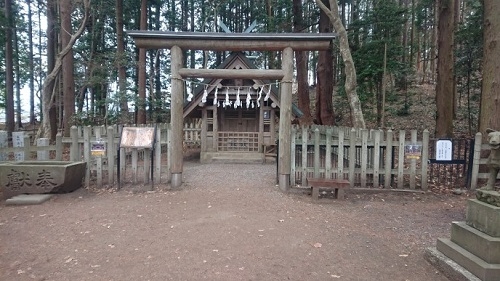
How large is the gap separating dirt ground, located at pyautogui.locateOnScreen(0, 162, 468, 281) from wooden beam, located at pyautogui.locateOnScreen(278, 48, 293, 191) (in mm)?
496

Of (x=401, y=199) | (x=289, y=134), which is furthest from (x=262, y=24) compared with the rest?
(x=401, y=199)

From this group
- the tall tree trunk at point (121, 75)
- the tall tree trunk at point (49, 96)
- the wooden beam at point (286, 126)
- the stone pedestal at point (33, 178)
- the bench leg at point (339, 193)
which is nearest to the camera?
the stone pedestal at point (33, 178)

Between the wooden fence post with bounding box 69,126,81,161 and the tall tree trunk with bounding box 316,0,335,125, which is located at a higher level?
the tall tree trunk with bounding box 316,0,335,125

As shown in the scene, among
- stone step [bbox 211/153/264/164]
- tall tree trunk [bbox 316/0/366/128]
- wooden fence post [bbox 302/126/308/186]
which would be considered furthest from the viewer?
stone step [bbox 211/153/264/164]

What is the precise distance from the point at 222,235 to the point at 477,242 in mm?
3381

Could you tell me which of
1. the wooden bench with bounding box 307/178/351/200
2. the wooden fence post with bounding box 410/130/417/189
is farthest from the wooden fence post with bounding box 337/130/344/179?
the wooden fence post with bounding box 410/130/417/189

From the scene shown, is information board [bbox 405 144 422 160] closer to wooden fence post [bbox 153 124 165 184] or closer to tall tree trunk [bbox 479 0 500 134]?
tall tree trunk [bbox 479 0 500 134]

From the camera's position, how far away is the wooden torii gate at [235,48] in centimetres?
762

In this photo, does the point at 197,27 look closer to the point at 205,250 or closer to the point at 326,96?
the point at 326,96

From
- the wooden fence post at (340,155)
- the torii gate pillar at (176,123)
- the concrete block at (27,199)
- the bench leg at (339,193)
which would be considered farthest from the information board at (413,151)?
the concrete block at (27,199)

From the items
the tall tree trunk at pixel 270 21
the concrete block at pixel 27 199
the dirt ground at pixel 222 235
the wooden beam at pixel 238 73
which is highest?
the tall tree trunk at pixel 270 21

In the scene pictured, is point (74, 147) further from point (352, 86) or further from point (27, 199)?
point (352, 86)

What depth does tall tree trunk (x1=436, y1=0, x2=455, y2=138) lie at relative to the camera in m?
11.3

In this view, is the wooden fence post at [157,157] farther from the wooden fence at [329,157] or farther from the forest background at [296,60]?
the forest background at [296,60]
